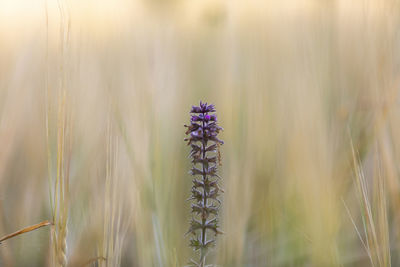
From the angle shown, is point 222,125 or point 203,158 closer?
point 203,158

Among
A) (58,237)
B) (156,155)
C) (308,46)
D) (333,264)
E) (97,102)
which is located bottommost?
(333,264)

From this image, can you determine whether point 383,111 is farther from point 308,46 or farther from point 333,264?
point 333,264

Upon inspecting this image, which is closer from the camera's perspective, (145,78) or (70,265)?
(70,265)

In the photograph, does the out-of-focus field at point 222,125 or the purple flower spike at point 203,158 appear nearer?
the purple flower spike at point 203,158

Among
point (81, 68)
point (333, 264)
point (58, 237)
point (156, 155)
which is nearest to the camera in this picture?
point (58, 237)

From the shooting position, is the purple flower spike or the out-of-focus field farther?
the out-of-focus field

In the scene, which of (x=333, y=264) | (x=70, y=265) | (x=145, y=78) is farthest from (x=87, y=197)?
(x=333, y=264)

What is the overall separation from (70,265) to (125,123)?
36cm

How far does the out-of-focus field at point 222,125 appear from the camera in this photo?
93cm

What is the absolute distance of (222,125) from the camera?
3.55 feet

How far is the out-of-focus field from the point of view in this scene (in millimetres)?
933

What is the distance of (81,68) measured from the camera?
1.12 meters

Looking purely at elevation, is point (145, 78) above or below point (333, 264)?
above

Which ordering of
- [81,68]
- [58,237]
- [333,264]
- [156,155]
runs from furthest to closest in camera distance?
[81,68] < [156,155] < [333,264] < [58,237]
